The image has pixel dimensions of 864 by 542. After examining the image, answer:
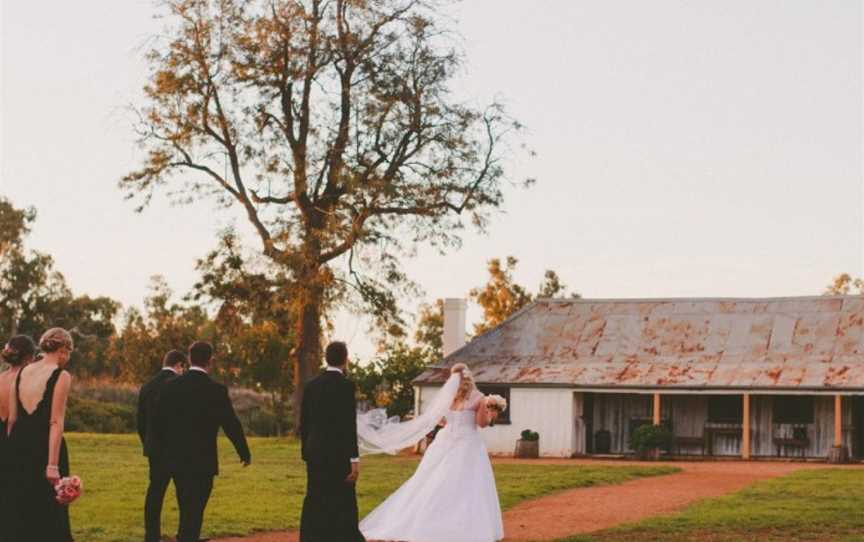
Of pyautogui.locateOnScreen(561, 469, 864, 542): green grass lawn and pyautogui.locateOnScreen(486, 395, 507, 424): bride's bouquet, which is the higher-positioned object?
pyautogui.locateOnScreen(486, 395, 507, 424): bride's bouquet

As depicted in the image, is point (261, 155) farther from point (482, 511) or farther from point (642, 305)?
point (482, 511)

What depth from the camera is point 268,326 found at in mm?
42688

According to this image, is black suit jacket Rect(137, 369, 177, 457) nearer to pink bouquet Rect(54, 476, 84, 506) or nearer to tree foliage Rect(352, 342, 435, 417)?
pink bouquet Rect(54, 476, 84, 506)

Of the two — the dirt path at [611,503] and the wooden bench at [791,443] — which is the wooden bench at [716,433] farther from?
the dirt path at [611,503]

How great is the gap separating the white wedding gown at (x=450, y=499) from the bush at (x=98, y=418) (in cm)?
3772

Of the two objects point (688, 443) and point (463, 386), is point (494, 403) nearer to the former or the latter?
point (463, 386)

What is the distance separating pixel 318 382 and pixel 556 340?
98.2 feet

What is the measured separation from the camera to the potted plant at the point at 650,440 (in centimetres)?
3656

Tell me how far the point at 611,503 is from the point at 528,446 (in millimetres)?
17110

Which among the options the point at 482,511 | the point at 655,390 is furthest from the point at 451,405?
the point at 655,390

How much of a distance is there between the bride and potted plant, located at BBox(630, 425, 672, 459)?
21.6m

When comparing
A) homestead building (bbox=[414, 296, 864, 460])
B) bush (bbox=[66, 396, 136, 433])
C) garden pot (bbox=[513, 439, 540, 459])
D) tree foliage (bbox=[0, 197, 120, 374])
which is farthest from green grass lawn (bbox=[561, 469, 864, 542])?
tree foliage (bbox=[0, 197, 120, 374])

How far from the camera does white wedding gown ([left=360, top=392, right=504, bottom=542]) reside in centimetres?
1452

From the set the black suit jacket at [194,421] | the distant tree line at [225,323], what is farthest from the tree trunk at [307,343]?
the black suit jacket at [194,421]
